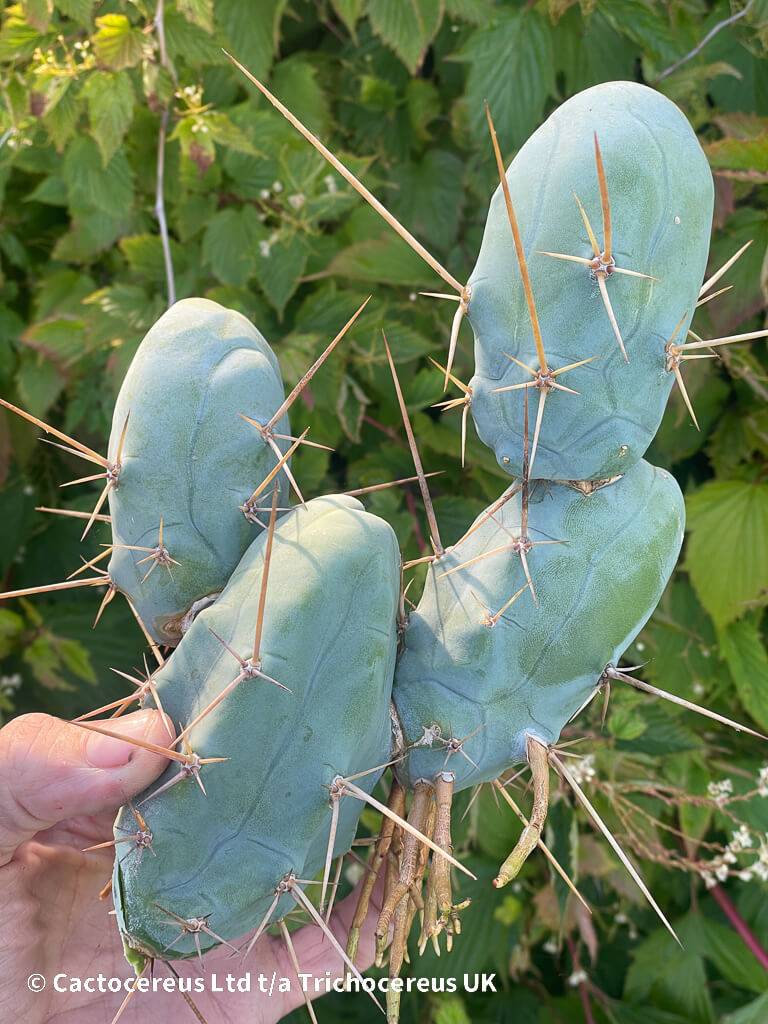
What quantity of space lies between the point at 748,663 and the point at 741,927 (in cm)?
57

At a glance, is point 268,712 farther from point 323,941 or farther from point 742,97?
point 742,97

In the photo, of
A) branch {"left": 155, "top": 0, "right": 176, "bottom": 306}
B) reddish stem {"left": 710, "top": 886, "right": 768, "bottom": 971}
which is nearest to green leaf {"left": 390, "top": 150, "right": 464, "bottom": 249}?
branch {"left": 155, "top": 0, "right": 176, "bottom": 306}

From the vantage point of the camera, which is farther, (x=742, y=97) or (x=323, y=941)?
(x=742, y=97)

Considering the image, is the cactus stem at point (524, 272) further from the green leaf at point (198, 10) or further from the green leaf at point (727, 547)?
the green leaf at point (727, 547)

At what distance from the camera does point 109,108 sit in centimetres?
135

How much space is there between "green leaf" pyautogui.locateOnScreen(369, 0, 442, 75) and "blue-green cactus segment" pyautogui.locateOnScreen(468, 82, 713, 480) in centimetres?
74

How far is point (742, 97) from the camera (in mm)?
1657

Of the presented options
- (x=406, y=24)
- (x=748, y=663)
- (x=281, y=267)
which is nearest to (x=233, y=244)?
(x=281, y=267)

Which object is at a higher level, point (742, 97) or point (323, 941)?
point (742, 97)

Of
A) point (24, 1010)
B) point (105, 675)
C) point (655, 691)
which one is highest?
point (655, 691)

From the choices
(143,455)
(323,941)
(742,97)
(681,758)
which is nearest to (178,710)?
(143,455)

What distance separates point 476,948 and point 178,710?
3.99 feet

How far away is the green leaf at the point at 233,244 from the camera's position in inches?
57.7

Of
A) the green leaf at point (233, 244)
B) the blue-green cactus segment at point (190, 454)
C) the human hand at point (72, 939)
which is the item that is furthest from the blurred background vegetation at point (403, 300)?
the blue-green cactus segment at point (190, 454)
